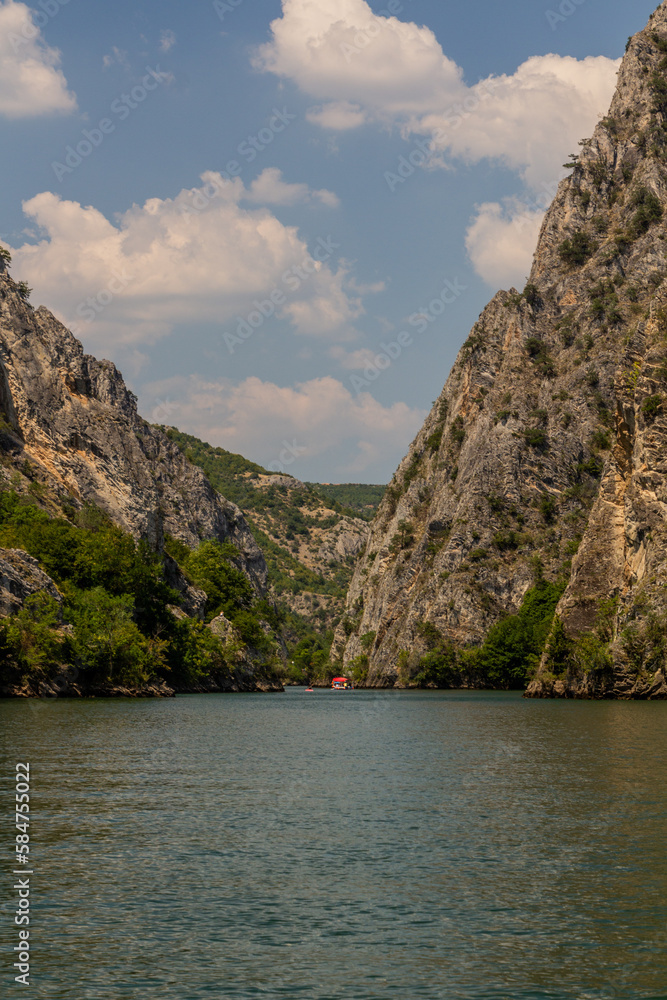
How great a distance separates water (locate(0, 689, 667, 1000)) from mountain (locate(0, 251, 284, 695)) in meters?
42.0

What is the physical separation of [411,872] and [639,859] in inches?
199

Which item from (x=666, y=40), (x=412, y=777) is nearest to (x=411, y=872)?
(x=412, y=777)

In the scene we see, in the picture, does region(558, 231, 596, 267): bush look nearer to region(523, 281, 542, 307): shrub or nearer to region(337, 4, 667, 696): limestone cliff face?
region(337, 4, 667, 696): limestone cliff face

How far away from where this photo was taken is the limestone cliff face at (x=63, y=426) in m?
122

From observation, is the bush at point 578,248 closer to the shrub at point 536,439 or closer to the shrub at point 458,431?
the shrub at point 458,431

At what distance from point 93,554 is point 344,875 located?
84981 mm

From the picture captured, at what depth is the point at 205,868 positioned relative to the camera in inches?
819

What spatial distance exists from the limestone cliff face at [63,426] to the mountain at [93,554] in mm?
206

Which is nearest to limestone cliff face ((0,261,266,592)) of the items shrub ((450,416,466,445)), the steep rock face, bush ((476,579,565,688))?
the steep rock face

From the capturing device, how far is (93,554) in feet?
333

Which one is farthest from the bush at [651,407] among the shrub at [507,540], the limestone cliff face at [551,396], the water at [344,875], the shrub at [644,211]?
the shrub at [644,211]

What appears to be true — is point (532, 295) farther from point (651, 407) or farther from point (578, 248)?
point (651, 407)

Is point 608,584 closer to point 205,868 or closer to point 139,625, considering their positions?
point 139,625

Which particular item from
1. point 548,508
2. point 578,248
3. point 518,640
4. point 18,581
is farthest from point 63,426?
point 578,248
